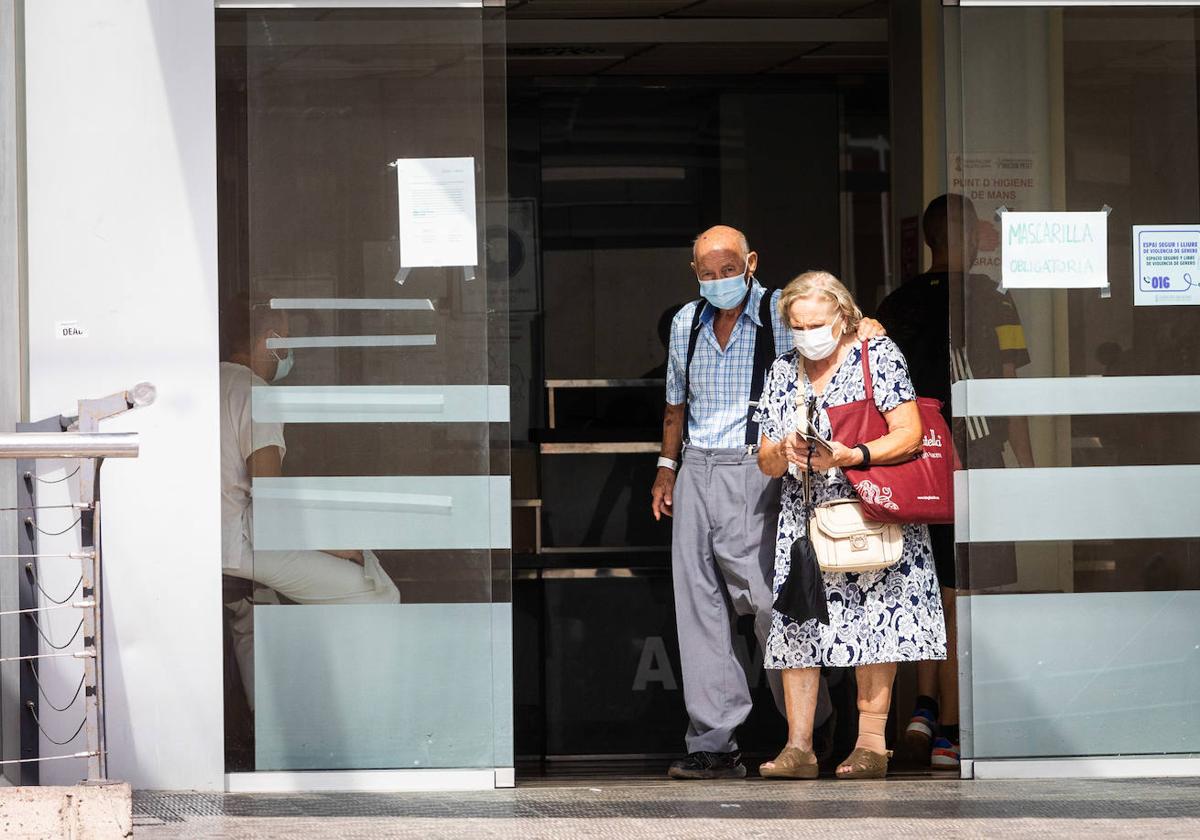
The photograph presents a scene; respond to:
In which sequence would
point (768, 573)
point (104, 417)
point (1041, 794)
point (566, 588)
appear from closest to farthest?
point (104, 417), point (1041, 794), point (768, 573), point (566, 588)

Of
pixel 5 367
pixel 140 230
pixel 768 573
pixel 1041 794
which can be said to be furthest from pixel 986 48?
pixel 5 367

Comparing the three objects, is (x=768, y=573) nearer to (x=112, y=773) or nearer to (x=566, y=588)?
(x=566, y=588)

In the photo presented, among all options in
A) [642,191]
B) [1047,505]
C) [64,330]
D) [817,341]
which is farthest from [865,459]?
[642,191]

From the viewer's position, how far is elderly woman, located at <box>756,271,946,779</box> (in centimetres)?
528

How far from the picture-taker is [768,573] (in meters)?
5.64

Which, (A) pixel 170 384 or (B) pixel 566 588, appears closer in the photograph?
(A) pixel 170 384

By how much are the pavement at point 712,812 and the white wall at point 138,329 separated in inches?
12.6

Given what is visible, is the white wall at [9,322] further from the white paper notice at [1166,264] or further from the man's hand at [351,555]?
the white paper notice at [1166,264]

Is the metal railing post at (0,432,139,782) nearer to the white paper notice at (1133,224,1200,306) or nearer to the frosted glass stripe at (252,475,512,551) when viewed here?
the frosted glass stripe at (252,475,512,551)

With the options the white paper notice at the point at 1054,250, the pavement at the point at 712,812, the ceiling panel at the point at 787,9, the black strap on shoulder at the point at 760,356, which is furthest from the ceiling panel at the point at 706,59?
the pavement at the point at 712,812

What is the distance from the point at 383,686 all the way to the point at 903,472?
191cm

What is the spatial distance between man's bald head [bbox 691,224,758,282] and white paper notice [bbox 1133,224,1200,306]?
53.3 inches

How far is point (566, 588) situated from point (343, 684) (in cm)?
169

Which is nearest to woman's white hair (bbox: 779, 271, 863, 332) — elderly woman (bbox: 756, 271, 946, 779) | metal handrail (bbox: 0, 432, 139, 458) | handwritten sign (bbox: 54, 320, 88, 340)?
elderly woman (bbox: 756, 271, 946, 779)
